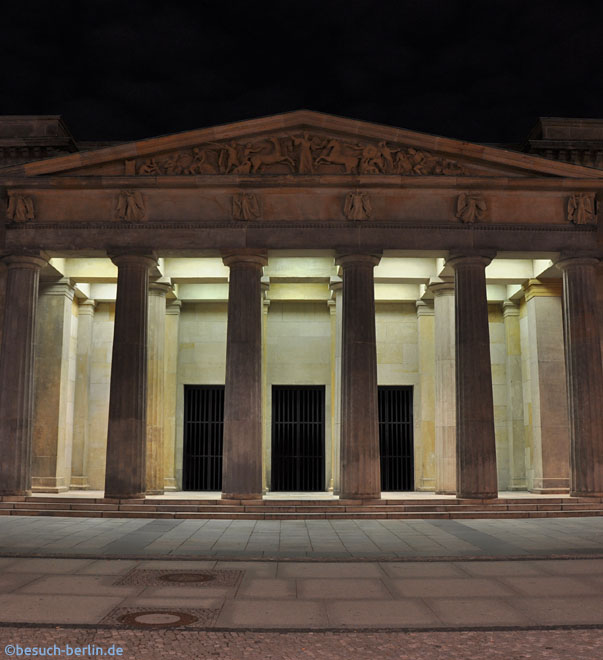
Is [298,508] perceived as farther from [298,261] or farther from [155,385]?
[298,261]

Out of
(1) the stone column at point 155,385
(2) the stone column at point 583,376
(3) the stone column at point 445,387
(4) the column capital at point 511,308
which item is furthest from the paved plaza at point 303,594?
(4) the column capital at point 511,308

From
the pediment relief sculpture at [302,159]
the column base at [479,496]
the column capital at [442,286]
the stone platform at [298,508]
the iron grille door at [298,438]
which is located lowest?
the stone platform at [298,508]

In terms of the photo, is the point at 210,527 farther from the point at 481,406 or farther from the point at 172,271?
the point at 172,271

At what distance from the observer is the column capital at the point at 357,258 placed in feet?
103

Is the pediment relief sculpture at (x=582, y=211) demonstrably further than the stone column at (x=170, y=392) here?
No

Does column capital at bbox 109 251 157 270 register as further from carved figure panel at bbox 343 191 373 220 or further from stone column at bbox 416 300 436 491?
stone column at bbox 416 300 436 491

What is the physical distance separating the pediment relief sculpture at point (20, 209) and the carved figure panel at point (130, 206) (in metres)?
3.77

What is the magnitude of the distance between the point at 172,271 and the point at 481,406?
637 inches

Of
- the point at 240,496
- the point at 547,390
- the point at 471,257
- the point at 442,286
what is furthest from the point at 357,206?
the point at 547,390

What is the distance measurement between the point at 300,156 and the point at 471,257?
339 inches

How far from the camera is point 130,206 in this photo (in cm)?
3191

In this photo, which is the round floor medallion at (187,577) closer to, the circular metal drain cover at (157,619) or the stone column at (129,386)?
the circular metal drain cover at (157,619)

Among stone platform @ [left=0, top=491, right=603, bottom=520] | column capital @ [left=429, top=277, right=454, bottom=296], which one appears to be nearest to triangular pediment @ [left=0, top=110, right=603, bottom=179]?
column capital @ [left=429, top=277, right=454, bottom=296]

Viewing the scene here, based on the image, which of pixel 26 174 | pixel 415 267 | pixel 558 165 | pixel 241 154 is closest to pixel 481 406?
pixel 415 267
